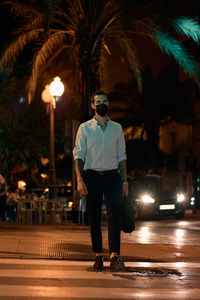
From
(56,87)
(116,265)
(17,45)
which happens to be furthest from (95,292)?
(17,45)

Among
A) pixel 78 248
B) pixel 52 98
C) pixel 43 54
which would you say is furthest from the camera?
pixel 52 98

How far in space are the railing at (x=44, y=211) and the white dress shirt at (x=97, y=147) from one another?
11.1 m

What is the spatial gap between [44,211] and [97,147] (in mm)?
12502

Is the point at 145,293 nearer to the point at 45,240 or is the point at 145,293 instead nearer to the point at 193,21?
the point at 45,240

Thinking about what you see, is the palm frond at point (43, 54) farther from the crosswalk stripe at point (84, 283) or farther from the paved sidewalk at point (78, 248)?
the crosswalk stripe at point (84, 283)

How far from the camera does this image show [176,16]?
18.2m

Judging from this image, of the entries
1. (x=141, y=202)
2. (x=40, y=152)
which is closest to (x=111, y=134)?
(x=141, y=202)

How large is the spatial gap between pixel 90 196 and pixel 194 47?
34.3 metres

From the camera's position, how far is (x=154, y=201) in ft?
82.9

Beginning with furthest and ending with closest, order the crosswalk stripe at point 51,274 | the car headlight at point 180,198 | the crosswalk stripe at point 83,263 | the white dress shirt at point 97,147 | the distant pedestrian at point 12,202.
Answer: the distant pedestrian at point 12,202
the car headlight at point 180,198
the crosswalk stripe at point 83,263
the white dress shirt at point 97,147
the crosswalk stripe at point 51,274

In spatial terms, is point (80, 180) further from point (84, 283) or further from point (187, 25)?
point (187, 25)

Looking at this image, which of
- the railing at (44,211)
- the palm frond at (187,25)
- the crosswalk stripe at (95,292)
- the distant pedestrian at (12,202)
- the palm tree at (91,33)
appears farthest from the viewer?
the distant pedestrian at (12,202)

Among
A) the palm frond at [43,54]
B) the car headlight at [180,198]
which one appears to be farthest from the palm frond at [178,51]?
the car headlight at [180,198]

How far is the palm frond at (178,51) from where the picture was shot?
19.1 m
